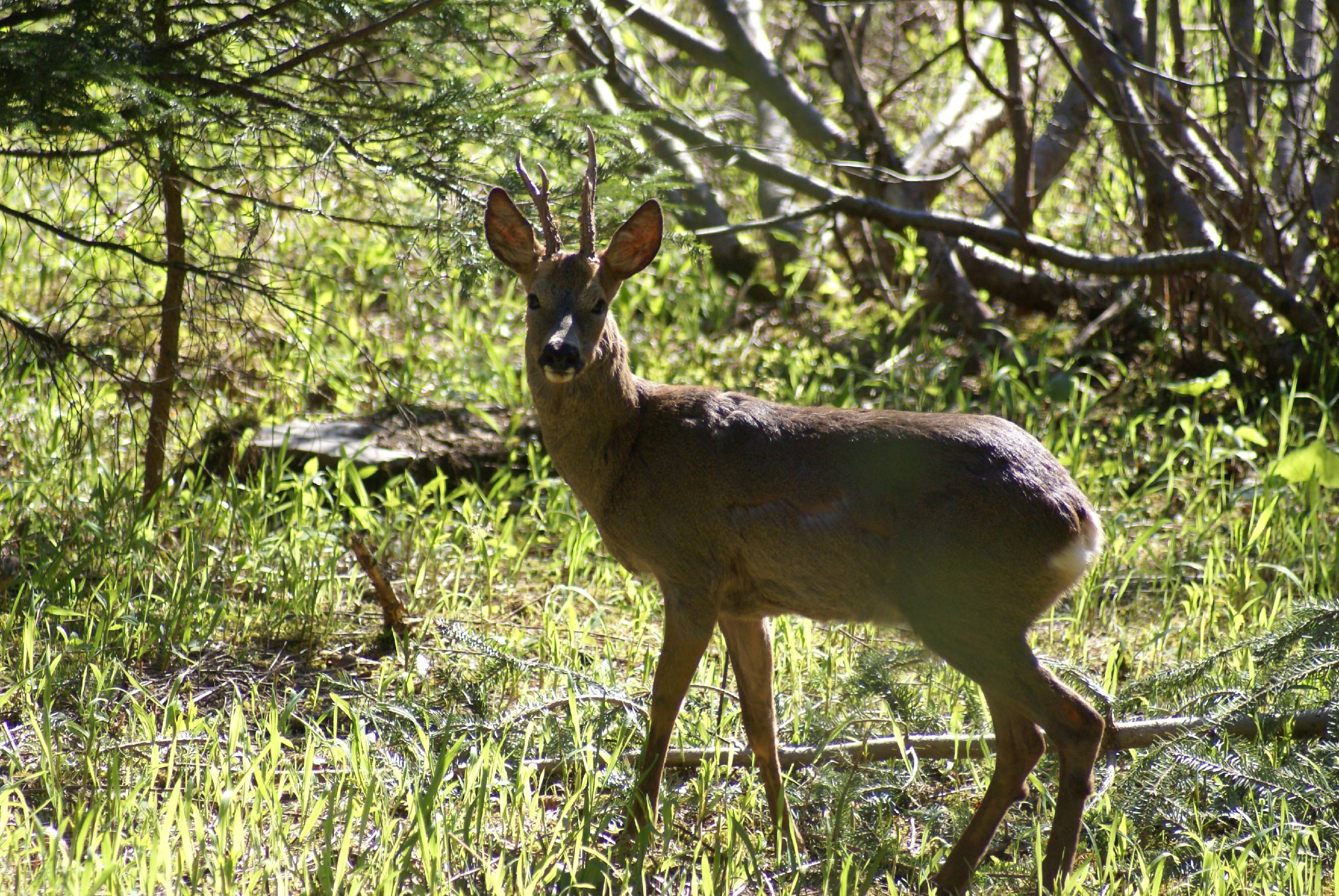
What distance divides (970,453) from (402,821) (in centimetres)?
194

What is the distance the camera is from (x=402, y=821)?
351cm

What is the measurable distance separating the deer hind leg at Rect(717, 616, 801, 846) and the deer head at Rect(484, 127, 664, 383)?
39.0 inches

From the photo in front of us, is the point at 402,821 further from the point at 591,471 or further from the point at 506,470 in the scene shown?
the point at 506,470

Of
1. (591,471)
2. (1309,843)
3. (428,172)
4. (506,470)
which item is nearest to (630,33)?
(506,470)

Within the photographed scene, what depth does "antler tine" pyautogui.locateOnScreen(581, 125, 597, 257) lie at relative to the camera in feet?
12.5

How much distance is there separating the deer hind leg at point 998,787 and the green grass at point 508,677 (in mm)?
118

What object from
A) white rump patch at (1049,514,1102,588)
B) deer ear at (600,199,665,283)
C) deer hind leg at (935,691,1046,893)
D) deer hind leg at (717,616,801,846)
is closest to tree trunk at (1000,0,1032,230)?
deer ear at (600,199,665,283)

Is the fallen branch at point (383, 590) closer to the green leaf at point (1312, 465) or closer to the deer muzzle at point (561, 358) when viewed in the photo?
the deer muzzle at point (561, 358)

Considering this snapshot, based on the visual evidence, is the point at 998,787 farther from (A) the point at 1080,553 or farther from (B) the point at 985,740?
(A) the point at 1080,553

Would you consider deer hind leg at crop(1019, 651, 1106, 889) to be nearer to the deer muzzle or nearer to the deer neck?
the deer neck

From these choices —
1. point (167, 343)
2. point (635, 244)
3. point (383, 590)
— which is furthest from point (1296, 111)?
point (167, 343)

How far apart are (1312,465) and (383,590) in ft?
14.0

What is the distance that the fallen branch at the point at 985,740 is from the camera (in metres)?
4.00

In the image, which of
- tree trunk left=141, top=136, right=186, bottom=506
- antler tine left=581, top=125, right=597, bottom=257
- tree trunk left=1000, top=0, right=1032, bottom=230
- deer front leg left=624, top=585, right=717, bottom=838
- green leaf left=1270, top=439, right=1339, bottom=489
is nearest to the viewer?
deer front leg left=624, top=585, right=717, bottom=838
